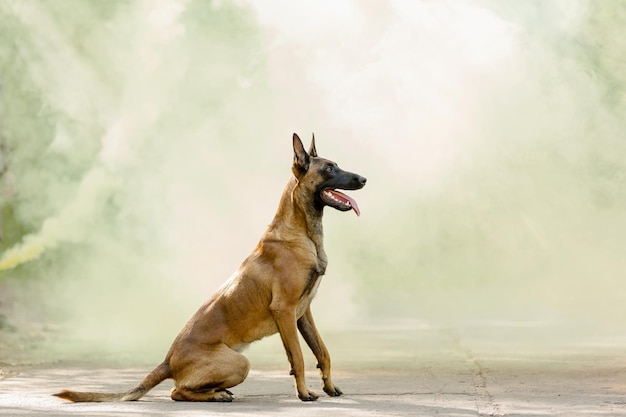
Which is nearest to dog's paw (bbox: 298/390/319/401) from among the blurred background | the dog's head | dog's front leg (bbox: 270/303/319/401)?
dog's front leg (bbox: 270/303/319/401)

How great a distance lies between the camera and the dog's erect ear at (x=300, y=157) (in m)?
10.7

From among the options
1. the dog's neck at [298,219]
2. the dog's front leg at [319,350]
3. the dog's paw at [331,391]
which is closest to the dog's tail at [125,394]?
the dog's front leg at [319,350]

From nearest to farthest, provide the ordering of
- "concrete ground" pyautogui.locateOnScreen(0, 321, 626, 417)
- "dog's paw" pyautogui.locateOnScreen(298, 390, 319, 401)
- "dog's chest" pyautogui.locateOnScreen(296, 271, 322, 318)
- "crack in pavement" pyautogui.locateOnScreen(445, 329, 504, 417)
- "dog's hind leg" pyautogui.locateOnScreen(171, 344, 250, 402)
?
"crack in pavement" pyautogui.locateOnScreen(445, 329, 504, 417)
"concrete ground" pyautogui.locateOnScreen(0, 321, 626, 417)
"dog's hind leg" pyautogui.locateOnScreen(171, 344, 250, 402)
"dog's paw" pyautogui.locateOnScreen(298, 390, 319, 401)
"dog's chest" pyautogui.locateOnScreen(296, 271, 322, 318)

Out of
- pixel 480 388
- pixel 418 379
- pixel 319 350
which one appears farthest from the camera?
pixel 418 379

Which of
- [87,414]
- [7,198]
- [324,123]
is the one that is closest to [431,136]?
[324,123]

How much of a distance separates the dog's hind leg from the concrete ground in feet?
0.71

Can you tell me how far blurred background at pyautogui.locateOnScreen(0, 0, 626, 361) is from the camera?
93.7 feet

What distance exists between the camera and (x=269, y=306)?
10.5 m

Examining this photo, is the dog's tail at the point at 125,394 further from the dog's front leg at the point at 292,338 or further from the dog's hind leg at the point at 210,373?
the dog's front leg at the point at 292,338

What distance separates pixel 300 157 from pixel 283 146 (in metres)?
19.4

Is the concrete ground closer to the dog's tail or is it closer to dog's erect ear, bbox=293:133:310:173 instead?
the dog's tail

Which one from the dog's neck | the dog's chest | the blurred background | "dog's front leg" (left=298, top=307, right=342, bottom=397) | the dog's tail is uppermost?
the blurred background

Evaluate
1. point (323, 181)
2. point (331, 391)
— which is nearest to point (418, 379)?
point (331, 391)

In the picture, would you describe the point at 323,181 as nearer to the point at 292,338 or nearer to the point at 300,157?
the point at 300,157
